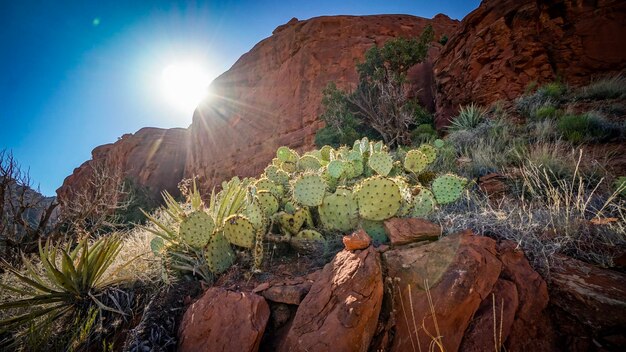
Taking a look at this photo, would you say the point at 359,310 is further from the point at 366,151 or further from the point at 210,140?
the point at 210,140

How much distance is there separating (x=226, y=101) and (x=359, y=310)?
2415 centimetres

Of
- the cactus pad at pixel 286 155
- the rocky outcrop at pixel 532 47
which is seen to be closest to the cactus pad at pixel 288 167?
the cactus pad at pixel 286 155

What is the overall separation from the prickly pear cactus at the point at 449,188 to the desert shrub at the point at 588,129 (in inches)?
161

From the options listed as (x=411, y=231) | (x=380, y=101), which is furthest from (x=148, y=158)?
(x=411, y=231)

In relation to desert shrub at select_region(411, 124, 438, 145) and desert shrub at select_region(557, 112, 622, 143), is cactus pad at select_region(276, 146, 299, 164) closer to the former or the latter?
desert shrub at select_region(411, 124, 438, 145)

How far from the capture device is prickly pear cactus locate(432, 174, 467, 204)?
9.50ft

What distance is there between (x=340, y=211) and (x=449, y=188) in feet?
4.67

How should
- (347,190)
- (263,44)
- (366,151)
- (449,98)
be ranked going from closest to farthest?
(347,190)
(366,151)
(449,98)
(263,44)

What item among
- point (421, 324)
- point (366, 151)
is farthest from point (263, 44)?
point (421, 324)

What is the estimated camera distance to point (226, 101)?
2283 cm

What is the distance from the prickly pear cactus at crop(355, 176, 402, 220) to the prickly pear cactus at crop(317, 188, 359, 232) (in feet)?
0.44

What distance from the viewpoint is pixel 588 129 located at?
16.7 ft

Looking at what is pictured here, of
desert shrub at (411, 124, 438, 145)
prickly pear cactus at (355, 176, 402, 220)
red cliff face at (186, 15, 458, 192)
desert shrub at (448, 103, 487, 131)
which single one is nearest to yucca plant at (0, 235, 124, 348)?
prickly pear cactus at (355, 176, 402, 220)

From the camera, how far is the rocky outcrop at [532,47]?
7816 mm
